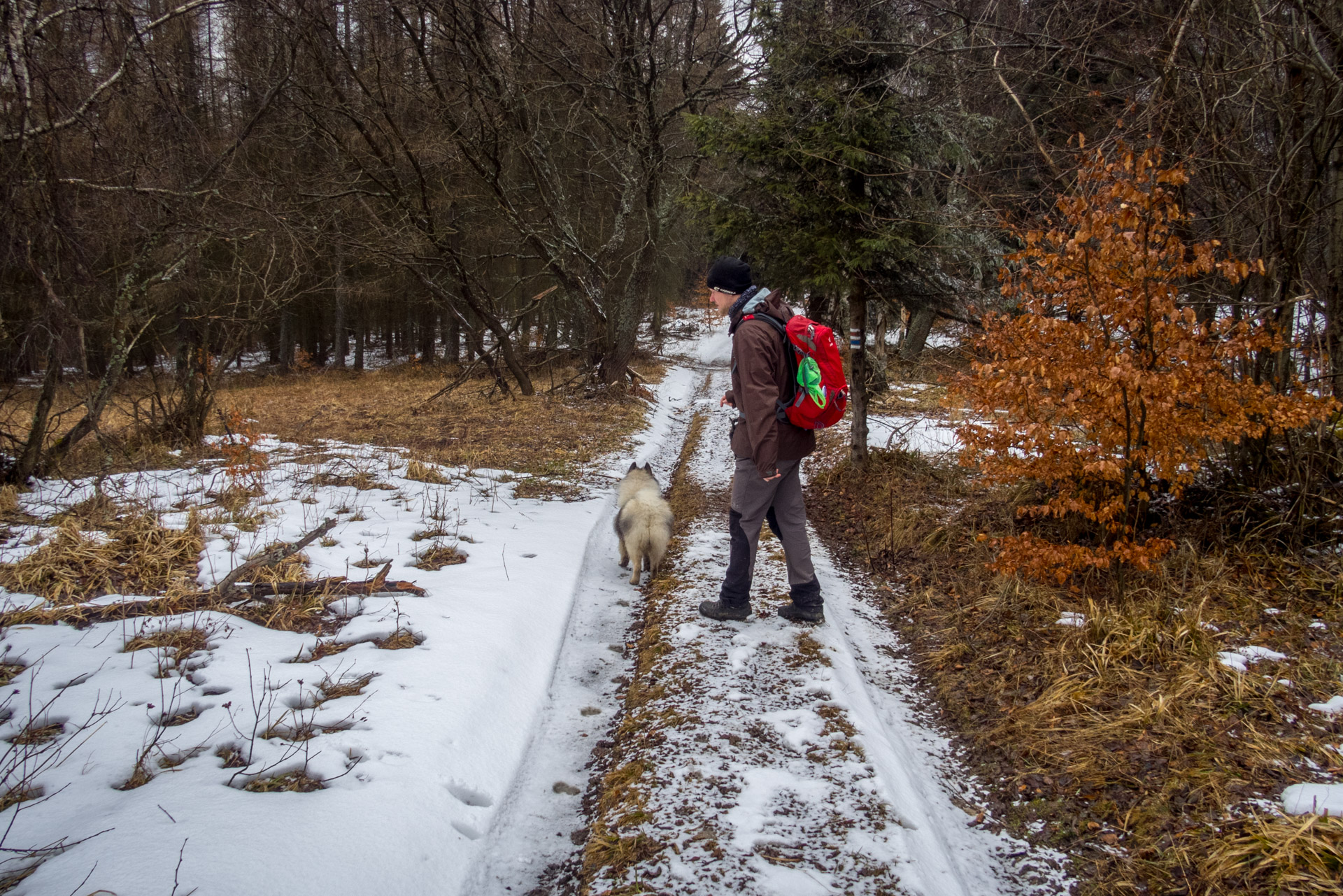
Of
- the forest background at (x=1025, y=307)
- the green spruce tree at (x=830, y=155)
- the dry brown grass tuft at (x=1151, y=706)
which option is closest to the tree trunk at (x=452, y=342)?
the forest background at (x=1025, y=307)

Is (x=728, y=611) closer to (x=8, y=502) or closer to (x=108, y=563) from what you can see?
(x=108, y=563)

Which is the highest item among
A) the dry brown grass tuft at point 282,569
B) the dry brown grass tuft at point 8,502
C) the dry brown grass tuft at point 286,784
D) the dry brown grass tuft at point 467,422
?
the dry brown grass tuft at point 467,422

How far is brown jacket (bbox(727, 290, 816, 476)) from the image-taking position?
4.23 metres

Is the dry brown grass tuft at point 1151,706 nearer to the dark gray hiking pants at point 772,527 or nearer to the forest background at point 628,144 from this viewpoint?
the dark gray hiking pants at point 772,527

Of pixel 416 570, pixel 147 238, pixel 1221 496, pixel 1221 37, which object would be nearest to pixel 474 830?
pixel 416 570

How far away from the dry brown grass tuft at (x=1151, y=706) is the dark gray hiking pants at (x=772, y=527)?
899 mm

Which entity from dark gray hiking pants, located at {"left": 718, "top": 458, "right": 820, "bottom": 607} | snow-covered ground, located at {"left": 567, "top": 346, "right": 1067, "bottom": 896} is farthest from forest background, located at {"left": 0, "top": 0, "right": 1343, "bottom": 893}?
dark gray hiking pants, located at {"left": 718, "top": 458, "right": 820, "bottom": 607}

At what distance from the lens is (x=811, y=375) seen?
4.28m

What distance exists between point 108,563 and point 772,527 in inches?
182

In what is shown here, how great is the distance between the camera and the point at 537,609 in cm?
482

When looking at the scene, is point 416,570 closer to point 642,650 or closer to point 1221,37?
point 642,650

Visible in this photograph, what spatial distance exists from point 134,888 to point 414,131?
1550cm

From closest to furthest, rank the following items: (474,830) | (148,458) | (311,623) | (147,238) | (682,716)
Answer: (474,830) → (682,716) → (311,623) → (147,238) → (148,458)

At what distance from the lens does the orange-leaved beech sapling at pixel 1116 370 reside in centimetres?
391
